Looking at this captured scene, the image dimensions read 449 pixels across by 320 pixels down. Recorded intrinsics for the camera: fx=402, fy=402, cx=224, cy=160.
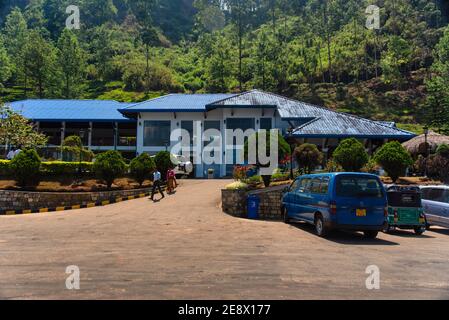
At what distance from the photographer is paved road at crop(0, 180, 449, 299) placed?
5.59 metres

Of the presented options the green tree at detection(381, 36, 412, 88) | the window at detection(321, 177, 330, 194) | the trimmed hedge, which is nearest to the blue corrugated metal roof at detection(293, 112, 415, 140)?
the trimmed hedge

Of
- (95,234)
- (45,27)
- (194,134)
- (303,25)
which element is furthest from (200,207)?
(45,27)

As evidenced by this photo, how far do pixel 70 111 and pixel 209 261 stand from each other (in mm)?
36965

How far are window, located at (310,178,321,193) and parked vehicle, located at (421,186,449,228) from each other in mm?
5169

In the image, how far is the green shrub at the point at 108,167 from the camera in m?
23.0

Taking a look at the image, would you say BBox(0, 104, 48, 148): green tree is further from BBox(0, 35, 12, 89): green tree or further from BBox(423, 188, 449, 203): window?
BBox(0, 35, 12, 89): green tree

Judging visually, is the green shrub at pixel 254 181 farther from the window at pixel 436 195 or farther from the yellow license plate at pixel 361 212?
the yellow license plate at pixel 361 212

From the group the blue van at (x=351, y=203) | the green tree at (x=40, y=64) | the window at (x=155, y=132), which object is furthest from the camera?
the green tree at (x=40, y=64)

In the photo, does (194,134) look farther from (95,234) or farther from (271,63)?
(271,63)

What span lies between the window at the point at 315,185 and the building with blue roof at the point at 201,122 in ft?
54.8

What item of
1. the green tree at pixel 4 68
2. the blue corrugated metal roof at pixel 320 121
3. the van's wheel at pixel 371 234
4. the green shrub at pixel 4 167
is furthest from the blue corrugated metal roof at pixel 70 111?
the green tree at pixel 4 68

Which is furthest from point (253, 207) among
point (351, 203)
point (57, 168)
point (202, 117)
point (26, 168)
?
point (202, 117)

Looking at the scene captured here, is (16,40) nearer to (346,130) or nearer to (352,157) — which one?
(346,130)

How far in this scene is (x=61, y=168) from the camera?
25.0m
